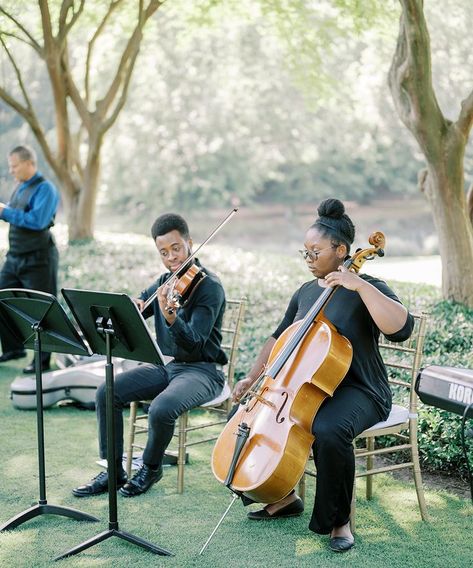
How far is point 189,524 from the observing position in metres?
3.85

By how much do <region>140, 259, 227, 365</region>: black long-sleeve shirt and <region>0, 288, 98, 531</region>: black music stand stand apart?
1.89 feet

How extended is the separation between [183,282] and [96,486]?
1164 mm

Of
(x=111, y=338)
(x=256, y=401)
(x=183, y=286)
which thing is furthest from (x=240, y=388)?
(x=111, y=338)

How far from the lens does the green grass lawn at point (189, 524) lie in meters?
3.46

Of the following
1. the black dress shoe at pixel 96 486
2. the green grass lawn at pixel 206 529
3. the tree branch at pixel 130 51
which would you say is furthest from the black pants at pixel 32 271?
the tree branch at pixel 130 51

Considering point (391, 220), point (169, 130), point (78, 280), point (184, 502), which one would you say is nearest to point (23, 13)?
point (78, 280)

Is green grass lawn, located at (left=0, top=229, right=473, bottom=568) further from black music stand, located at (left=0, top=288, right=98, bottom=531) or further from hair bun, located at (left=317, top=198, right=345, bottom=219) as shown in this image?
hair bun, located at (left=317, top=198, right=345, bottom=219)

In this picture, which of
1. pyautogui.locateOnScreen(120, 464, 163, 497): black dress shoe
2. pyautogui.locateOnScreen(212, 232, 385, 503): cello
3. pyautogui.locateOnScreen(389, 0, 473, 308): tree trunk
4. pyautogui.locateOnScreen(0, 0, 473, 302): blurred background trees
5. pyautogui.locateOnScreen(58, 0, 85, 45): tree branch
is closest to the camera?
pyautogui.locateOnScreen(212, 232, 385, 503): cello

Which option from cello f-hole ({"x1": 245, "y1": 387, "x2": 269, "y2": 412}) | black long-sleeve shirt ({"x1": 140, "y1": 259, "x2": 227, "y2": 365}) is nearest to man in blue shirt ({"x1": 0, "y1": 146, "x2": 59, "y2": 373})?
black long-sleeve shirt ({"x1": 140, "y1": 259, "x2": 227, "y2": 365})

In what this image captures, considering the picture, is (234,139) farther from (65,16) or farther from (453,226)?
(453,226)

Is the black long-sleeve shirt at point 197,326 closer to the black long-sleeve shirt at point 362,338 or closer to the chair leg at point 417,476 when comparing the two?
the black long-sleeve shirt at point 362,338

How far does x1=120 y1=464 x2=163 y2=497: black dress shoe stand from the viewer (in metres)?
4.19

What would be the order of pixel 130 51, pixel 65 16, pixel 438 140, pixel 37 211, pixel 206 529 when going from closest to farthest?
pixel 206 529, pixel 37 211, pixel 438 140, pixel 65 16, pixel 130 51

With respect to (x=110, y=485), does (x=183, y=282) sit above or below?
above
